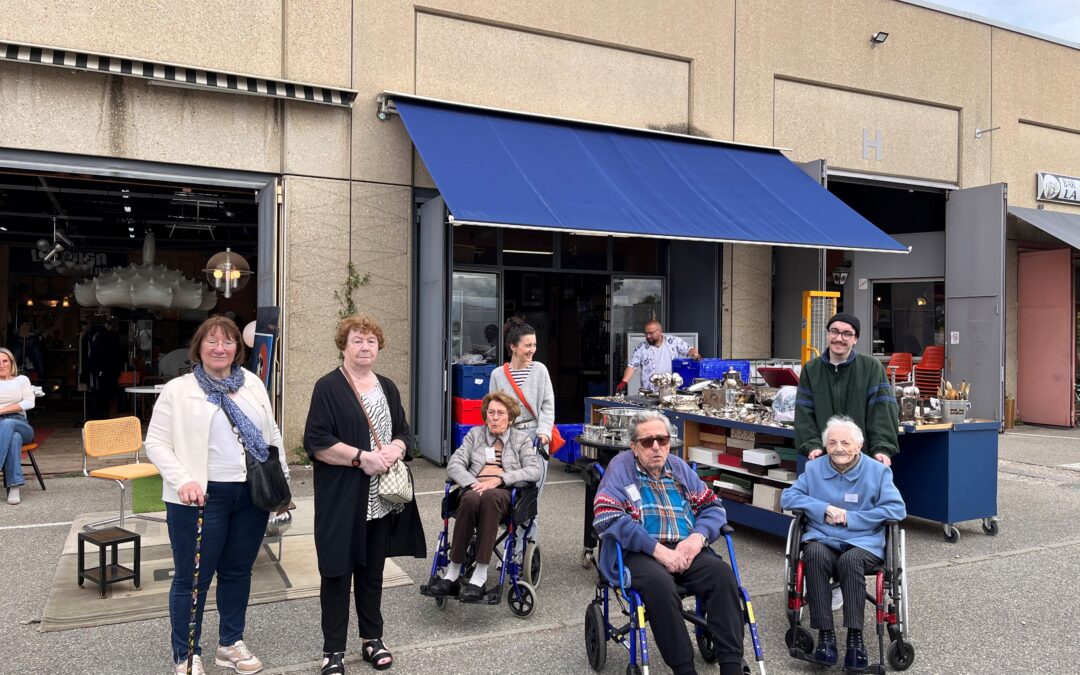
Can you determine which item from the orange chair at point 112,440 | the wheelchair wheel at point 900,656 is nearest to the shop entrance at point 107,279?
the orange chair at point 112,440

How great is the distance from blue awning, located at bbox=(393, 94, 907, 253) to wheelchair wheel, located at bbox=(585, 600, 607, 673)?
4.72m

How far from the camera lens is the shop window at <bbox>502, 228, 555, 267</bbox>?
11652mm

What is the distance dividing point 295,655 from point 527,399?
2238 mm

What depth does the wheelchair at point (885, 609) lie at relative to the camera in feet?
13.4

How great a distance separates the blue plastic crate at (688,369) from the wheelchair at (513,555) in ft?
14.9

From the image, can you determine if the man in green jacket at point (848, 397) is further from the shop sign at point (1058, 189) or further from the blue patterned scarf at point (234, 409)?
the shop sign at point (1058, 189)

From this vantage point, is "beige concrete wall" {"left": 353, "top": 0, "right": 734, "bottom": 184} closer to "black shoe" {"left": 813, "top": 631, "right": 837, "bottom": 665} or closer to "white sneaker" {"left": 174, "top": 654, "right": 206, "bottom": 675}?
"white sneaker" {"left": 174, "top": 654, "right": 206, "bottom": 675}

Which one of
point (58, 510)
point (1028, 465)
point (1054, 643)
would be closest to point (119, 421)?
point (58, 510)

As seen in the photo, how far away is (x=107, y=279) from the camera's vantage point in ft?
40.2

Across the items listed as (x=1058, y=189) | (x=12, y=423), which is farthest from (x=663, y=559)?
(x=1058, y=189)

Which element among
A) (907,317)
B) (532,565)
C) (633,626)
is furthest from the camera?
(907,317)

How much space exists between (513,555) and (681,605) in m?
1.41

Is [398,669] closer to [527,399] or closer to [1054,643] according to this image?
[527,399]

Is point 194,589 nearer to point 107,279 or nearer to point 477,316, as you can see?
point 477,316
